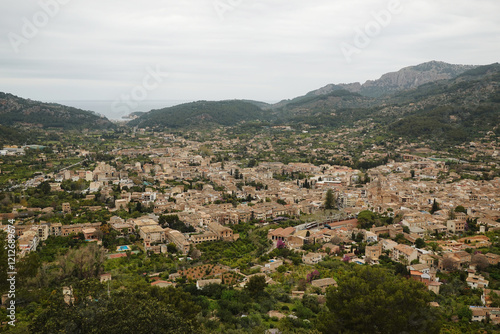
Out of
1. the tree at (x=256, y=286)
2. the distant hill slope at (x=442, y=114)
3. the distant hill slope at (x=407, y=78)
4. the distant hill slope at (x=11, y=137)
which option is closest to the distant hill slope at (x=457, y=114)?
the distant hill slope at (x=442, y=114)

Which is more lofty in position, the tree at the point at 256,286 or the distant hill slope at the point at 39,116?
the distant hill slope at the point at 39,116

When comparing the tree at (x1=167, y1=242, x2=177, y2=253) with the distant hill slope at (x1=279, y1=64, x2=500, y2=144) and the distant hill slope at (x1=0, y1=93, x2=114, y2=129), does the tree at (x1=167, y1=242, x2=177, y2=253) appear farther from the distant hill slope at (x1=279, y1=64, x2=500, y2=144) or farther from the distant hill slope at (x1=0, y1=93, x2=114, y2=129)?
the distant hill slope at (x1=0, y1=93, x2=114, y2=129)

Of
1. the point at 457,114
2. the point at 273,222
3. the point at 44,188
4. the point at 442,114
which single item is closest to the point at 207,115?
the point at 442,114

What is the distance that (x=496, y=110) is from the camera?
52344 mm

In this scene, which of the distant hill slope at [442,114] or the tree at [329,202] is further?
the distant hill slope at [442,114]

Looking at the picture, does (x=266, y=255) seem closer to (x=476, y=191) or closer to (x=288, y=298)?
(x=288, y=298)

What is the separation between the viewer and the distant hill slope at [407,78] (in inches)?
4877

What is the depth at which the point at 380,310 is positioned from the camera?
8.46m

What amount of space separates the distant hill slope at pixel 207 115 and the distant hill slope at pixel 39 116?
1413 cm

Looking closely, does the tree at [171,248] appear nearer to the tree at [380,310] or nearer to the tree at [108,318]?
the tree at [108,318]

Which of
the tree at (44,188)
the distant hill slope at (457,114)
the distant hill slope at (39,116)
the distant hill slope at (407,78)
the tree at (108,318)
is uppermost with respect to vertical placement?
the distant hill slope at (407,78)

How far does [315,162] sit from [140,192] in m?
22.6

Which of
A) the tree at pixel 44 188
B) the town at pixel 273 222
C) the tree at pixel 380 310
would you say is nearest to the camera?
the tree at pixel 380 310

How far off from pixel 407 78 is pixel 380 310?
141780mm
